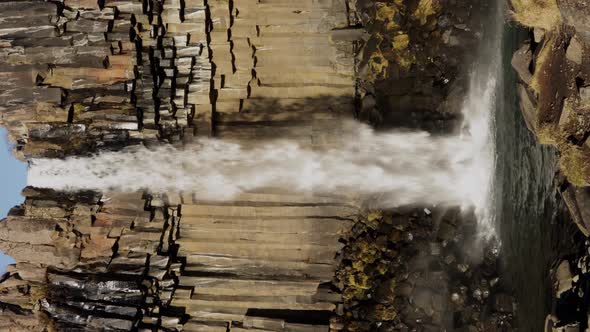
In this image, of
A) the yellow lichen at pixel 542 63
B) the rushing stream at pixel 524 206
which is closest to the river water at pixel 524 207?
the rushing stream at pixel 524 206

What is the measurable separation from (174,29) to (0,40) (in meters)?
3.29

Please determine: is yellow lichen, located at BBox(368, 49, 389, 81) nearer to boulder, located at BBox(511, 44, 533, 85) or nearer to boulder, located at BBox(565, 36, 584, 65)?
boulder, located at BBox(511, 44, 533, 85)

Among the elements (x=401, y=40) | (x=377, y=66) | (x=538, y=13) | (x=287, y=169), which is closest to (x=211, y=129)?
(x=287, y=169)

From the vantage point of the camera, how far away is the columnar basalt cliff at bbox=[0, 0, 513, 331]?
1185 centimetres

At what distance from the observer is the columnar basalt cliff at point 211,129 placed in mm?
11852

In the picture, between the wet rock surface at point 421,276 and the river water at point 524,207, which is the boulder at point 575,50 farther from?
the wet rock surface at point 421,276

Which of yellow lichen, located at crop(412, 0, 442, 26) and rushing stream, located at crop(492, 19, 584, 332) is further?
yellow lichen, located at crop(412, 0, 442, 26)

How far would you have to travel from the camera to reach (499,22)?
1237 cm

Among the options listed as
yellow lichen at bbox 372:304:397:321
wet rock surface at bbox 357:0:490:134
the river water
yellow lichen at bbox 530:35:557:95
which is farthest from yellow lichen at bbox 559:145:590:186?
yellow lichen at bbox 372:304:397:321

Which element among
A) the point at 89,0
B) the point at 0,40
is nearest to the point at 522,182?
the point at 89,0

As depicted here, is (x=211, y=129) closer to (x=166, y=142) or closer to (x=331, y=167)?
(x=166, y=142)

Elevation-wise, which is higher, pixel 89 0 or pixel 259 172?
pixel 89 0

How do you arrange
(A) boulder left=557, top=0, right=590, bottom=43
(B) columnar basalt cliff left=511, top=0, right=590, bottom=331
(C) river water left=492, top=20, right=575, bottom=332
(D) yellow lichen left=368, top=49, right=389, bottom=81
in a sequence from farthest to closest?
(D) yellow lichen left=368, top=49, right=389, bottom=81 → (C) river water left=492, top=20, right=575, bottom=332 → (B) columnar basalt cliff left=511, top=0, right=590, bottom=331 → (A) boulder left=557, top=0, right=590, bottom=43

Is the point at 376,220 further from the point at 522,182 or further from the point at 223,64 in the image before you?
the point at 223,64
